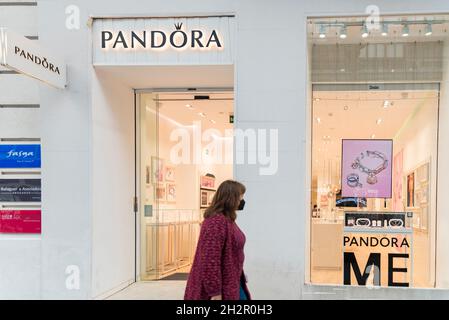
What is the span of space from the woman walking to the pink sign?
3496 mm

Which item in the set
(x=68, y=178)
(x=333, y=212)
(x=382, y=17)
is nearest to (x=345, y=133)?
(x=333, y=212)

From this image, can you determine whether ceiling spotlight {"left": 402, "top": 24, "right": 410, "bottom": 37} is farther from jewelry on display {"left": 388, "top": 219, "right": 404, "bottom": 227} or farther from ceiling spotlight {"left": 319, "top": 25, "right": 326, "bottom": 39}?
jewelry on display {"left": 388, "top": 219, "right": 404, "bottom": 227}

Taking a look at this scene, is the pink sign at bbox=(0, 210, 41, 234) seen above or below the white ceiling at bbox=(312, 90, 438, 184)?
below

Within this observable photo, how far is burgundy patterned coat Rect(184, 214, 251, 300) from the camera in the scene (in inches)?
134

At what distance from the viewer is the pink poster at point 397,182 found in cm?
612

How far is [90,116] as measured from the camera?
20.2 feet

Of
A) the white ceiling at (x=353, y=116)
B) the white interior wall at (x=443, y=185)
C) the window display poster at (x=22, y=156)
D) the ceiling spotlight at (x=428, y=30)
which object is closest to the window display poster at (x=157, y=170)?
the window display poster at (x=22, y=156)

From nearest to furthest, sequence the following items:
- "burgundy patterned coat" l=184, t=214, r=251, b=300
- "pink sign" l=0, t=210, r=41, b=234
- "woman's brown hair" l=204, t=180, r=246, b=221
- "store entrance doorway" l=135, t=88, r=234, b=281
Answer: "burgundy patterned coat" l=184, t=214, r=251, b=300, "woman's brown hair" l=204, t=180, r=246, b=221, "pink sign" l=0, t=210, r=41, b=234, "store entrance doorway" l=135, t=88, r=234, b=281

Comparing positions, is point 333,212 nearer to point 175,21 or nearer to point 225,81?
point 225,81

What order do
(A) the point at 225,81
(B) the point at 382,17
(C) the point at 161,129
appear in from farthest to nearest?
1. (C) the point at 161,129
2. (A) the point at 225,81
3. (B) the point at 382,17

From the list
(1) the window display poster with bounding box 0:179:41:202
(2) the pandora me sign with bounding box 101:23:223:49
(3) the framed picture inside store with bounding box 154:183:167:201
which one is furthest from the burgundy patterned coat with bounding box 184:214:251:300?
(3) the framed picture inside store with bounding box 154:183:167:201

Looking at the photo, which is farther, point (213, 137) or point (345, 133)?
point (213, 137)

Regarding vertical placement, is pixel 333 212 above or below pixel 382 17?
below

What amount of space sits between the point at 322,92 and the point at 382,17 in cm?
113
